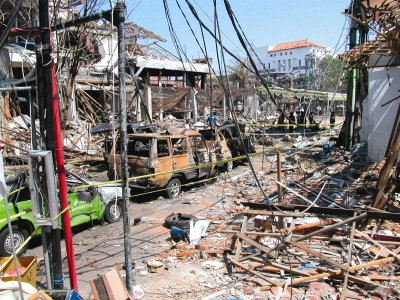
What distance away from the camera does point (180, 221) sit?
7934 mm

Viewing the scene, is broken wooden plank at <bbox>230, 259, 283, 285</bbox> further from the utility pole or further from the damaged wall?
the utility pole

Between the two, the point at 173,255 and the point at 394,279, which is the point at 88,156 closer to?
the point at 173,255

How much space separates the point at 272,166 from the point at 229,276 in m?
9.53

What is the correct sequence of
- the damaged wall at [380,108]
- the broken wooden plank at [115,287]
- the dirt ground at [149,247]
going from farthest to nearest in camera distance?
1. the damaged wall at [380,108]
2. the dirt ground at [149,247]
3. the broken wooden plank at [115,287]

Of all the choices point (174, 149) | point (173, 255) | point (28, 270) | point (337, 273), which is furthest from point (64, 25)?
point (174, 149)

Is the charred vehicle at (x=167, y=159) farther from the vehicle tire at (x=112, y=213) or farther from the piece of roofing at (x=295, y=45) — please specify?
the piece of roofing at (x=295, y=45)

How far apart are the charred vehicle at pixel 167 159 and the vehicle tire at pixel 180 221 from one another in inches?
53.4

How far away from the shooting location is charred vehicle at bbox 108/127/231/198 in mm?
10320

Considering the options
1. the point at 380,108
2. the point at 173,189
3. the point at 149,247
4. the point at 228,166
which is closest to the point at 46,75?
the point at 149,247

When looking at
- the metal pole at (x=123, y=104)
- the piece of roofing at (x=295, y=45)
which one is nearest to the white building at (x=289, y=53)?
the piece of roofing at (x=295, y=45)

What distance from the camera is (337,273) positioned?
5.16 m

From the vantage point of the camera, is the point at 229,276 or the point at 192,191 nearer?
the point at 229,276

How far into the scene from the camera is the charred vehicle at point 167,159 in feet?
33.9

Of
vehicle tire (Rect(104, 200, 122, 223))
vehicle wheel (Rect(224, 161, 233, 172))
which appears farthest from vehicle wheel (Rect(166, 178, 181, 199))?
vehicle wheel (Rect(224, 161, 233, 172))
